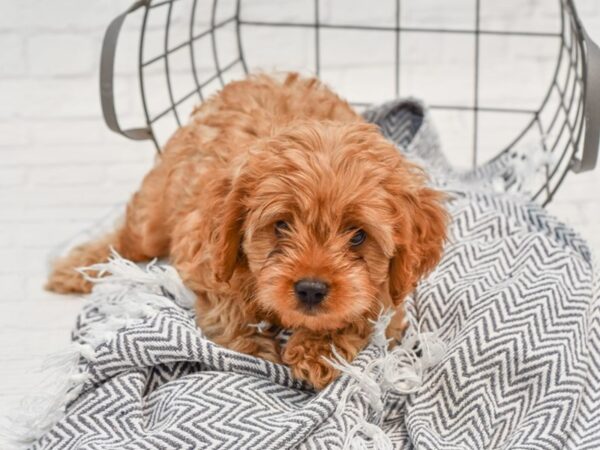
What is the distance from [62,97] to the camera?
17.9 ft

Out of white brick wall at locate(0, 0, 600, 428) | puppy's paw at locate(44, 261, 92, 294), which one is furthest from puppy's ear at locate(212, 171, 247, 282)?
white brick wall at locate(0, 0, 600, 428)

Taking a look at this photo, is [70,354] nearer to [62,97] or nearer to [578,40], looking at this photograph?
[578,40]

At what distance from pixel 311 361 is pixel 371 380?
0.19m

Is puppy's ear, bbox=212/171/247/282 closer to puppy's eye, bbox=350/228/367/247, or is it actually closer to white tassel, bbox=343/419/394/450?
puppy's eye, bbox=350/228/367/247

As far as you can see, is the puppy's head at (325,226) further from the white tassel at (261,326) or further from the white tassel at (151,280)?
the white tassel at (151,280)

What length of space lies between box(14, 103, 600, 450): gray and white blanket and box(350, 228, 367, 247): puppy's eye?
1.05 feet

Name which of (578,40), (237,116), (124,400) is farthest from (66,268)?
(578,40)

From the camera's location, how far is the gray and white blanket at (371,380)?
2.92 meters

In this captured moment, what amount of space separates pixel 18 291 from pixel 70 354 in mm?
1020

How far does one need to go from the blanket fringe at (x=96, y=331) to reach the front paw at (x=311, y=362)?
48 centimetres

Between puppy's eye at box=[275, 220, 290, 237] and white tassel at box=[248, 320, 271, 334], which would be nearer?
puppy's eye at box=[275, 220, 290, 237]

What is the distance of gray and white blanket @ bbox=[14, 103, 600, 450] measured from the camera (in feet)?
9.57

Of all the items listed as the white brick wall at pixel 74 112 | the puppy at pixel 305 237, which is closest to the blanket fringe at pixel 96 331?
the puppy at pixel 305 237

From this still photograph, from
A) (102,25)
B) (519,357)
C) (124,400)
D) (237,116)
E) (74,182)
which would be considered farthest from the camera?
(102,25)
